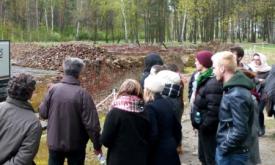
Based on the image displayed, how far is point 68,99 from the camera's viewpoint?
232 inches

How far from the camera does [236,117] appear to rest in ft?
16.4

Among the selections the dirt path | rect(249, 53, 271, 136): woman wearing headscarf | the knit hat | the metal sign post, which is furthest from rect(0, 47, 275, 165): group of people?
rect(249, 53, 271, 136): woman wearing headscarf

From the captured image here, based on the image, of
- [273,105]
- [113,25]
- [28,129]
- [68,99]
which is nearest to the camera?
[28,129]

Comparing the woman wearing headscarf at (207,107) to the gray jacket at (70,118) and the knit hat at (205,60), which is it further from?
the gray jacket at (70,118)

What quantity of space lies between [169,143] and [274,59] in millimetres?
25437

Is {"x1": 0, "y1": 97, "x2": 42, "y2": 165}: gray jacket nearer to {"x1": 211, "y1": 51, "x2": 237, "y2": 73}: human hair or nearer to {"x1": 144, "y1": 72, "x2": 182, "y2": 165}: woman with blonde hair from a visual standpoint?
{"x1": 144, "y1": 72, "x2": 182, "y2": 165}: woman with blonde hair

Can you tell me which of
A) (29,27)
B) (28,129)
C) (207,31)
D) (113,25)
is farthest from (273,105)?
(113,25)

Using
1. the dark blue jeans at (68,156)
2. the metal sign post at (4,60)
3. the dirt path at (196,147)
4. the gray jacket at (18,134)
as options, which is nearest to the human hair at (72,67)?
the dark blue jeans at (68,156)

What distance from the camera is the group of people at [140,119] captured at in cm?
442

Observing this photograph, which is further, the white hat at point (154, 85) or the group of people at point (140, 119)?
the white hat at point (154, 85)

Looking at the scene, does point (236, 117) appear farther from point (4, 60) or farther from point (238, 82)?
point (4, 60)

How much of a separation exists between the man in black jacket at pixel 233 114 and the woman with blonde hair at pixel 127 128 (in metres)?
0.76

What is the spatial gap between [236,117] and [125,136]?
1071 mm

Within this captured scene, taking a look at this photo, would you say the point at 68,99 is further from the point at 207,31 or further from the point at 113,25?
the point at 113,25
